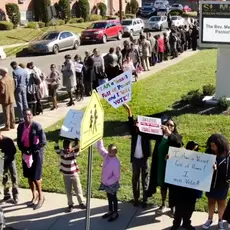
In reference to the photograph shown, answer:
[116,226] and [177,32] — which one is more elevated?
[177,32]

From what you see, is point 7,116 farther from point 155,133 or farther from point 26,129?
point 155,133

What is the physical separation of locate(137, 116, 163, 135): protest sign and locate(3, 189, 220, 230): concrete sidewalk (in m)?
1.41

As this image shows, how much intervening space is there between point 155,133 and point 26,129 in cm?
216

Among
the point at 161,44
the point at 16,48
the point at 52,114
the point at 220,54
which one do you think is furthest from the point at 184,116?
the point at 16,48

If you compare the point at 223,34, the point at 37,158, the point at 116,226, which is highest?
the point at 223,34

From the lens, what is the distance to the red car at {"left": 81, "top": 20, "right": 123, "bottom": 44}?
3494 centimetres

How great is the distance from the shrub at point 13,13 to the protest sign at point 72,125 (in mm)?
34125

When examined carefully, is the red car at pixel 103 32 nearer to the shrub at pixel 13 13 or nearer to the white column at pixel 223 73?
the shrub at pixel 13 13

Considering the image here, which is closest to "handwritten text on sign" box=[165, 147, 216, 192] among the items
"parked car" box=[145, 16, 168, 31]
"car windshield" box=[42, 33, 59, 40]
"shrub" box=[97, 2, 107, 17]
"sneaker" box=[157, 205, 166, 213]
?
"sneaker" box=[157, 205, 166, 213]

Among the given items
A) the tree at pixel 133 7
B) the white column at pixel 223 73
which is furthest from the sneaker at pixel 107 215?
the tree at pixel 133 7

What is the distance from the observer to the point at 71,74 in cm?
1491

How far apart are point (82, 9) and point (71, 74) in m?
35.5

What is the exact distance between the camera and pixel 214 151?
7078 mm

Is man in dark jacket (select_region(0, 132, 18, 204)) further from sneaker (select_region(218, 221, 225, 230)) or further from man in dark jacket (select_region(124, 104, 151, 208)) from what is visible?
sneaker (select_region(218, 221, 225, 230))
